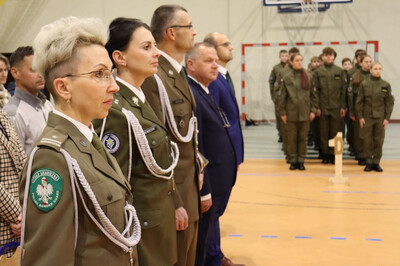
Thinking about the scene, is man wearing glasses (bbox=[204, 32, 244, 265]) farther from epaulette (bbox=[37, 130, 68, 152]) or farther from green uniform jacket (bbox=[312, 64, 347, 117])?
green uniform jacket (bbox=[312, 64, 347, 117])

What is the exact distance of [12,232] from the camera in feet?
8.84

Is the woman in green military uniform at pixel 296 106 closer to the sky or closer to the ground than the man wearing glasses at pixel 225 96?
closer to the ground

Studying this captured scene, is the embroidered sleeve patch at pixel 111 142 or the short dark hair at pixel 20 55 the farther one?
the short dark hair at pixel 20 55

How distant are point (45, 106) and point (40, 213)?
2.28 meters

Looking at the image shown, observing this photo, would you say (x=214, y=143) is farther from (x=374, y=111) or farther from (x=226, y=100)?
(x=374, y=111)

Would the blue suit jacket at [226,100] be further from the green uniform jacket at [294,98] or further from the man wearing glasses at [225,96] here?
the green uniform jacket at [294,98]

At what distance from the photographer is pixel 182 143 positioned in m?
2.89

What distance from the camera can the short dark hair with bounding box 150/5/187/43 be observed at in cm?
302

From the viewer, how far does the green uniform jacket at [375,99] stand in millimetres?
8117

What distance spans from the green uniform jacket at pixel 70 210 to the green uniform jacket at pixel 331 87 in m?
7.48

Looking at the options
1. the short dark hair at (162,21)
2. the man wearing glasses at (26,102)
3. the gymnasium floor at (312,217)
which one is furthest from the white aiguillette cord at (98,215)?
the gymnasium floor at (312,217)

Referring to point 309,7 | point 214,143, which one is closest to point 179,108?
point 214,143

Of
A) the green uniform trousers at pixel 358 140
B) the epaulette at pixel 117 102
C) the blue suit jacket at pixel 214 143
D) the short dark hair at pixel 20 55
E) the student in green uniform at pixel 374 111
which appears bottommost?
the green uniform trousers at pixel 358 140

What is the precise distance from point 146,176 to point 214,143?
1.25 m
